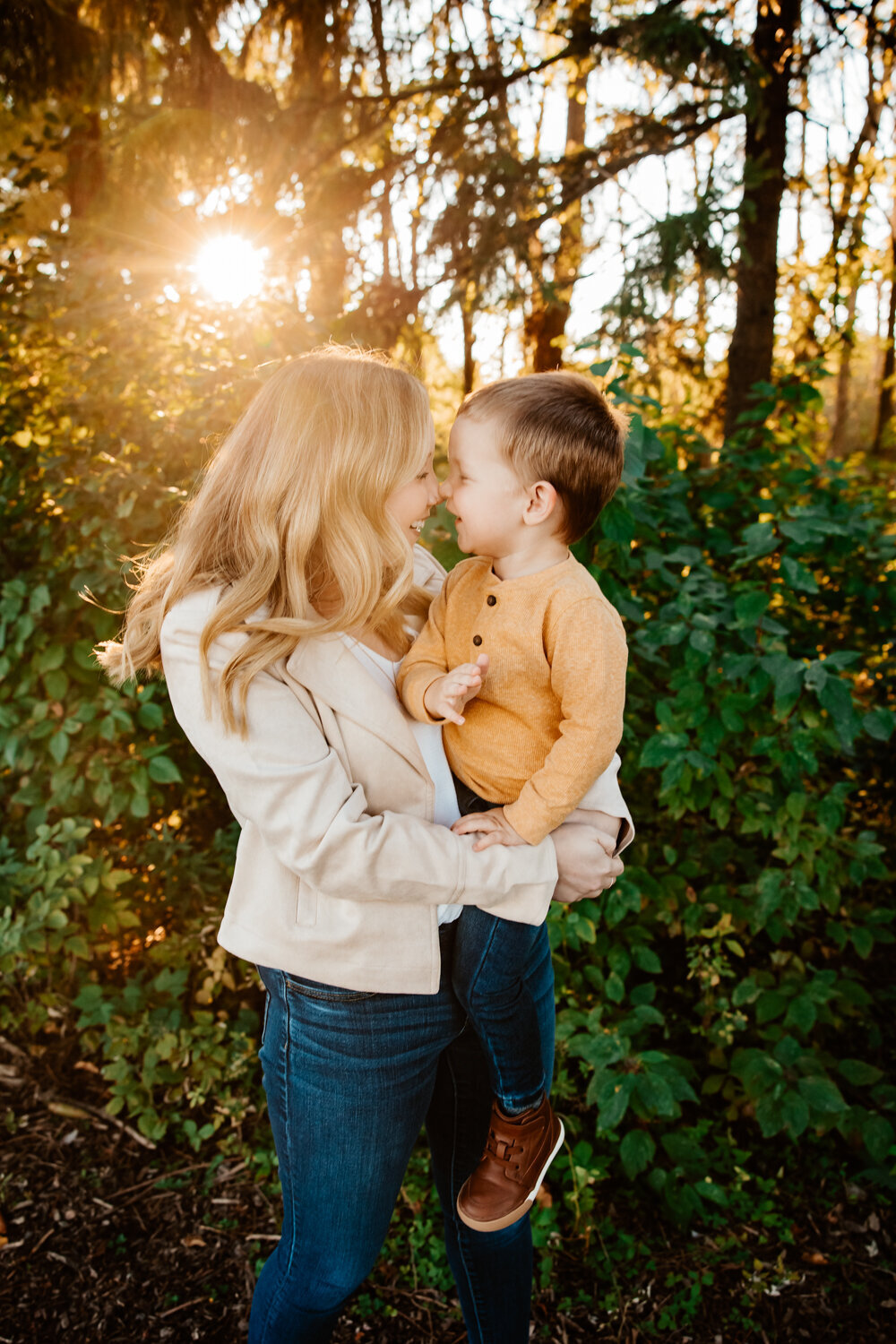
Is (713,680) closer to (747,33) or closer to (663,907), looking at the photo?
(663,907)

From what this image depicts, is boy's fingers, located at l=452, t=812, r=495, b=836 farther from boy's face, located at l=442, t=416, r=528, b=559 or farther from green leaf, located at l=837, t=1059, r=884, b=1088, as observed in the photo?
green leaf, located at l=837, t=1059, r=884, b=1088

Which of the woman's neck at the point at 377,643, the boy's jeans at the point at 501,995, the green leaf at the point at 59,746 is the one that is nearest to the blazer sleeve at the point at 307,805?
the boy's jeans at the point at 501,995

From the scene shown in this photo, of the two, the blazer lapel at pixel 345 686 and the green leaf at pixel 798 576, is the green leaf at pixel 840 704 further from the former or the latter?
the blazer lapel at pixel 345 686

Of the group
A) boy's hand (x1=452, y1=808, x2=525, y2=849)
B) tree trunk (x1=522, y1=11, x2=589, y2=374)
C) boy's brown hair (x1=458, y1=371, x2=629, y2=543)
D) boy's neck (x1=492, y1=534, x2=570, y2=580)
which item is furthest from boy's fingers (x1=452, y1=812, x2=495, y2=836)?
tree trunk (x1=522, y1=11, x2=589, y2=374)

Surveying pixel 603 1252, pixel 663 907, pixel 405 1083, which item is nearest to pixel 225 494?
pixel 405 1083

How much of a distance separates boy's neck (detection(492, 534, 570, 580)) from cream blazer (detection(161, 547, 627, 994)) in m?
0.36

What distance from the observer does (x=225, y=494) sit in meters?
1.34

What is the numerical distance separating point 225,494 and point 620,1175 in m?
2.16

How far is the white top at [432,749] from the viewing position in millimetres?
1426

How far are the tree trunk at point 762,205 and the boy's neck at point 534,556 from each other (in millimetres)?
2921

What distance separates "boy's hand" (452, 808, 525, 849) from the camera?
135cm

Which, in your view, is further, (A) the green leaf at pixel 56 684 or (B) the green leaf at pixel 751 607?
(A) the green leaf at pixel 56 684

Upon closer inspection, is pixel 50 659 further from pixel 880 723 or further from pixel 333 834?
pixel 880 723

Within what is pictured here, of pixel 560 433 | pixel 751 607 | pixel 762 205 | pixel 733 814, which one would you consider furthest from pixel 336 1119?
pixel 762 205
